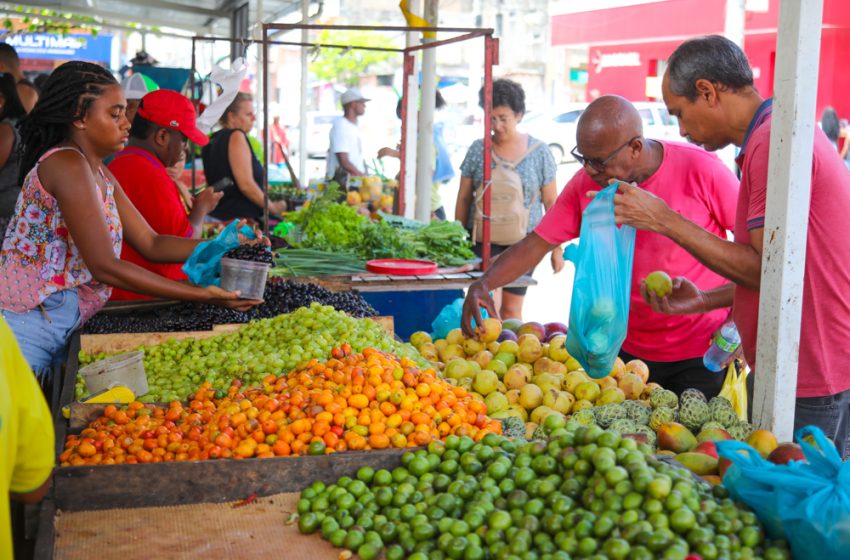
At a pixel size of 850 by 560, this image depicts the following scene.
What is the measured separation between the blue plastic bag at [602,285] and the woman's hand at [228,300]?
1.62m

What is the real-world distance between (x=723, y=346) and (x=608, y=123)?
3.12 ft

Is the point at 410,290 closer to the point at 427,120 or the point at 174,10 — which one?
the point at 427,120

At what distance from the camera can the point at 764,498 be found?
6.59ft

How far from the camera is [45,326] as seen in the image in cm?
349

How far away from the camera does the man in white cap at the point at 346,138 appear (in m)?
9.83

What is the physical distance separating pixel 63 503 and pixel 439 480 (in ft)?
3.41

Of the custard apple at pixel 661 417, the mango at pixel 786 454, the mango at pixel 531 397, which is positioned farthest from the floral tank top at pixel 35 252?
the mango at pixel 786 454

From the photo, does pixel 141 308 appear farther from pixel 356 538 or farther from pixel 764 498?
pixel 764 498

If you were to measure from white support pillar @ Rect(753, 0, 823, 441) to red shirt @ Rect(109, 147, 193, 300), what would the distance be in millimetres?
3042

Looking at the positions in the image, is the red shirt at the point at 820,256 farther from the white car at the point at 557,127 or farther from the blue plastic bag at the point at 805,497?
the white car at the point at 557,127

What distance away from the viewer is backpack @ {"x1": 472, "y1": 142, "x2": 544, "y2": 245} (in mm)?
6500

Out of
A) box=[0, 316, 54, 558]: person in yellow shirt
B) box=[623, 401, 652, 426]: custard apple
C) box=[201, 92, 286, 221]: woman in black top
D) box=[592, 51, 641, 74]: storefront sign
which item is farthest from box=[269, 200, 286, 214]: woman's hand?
box=[592, 51, 641, 74]: storefront sign

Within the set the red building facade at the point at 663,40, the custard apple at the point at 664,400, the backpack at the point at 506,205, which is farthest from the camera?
the red building facade at the point at 663,40

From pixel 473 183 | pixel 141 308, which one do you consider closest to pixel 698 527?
pixel 141 308
